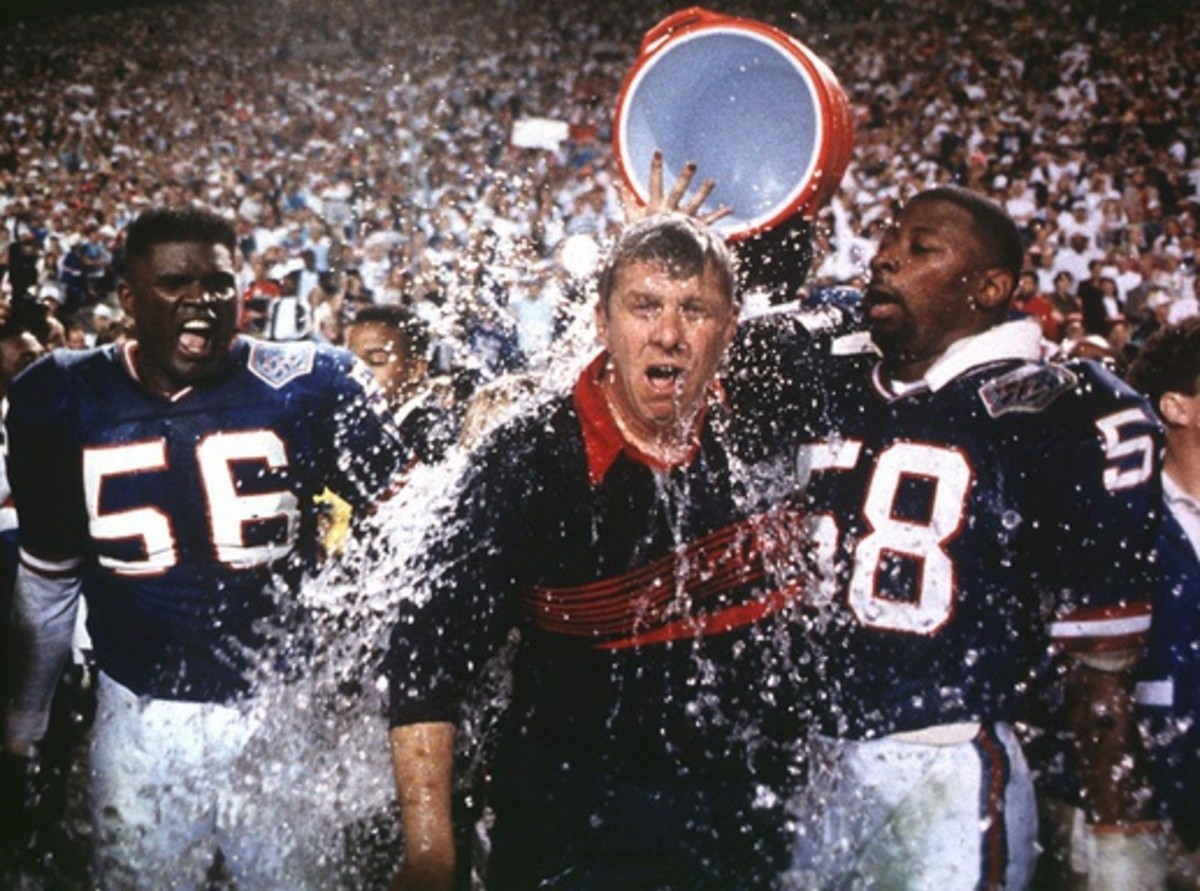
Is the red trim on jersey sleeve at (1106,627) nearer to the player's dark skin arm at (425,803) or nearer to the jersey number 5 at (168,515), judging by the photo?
the player's dark skin arm at (425,803)

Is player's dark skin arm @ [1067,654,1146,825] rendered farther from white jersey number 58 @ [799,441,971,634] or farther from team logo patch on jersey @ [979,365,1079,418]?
team logo patch on jersey @ [979,365,1079,418]

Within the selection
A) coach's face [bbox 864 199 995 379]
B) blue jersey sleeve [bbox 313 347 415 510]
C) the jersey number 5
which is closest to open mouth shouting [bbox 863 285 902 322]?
coach's face [bbox 864 199 995 379]

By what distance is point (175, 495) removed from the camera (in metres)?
2.81

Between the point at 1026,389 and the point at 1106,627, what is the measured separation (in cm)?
50

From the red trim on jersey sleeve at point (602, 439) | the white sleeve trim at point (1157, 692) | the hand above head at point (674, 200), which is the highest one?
the hand above head at point (674, 200)

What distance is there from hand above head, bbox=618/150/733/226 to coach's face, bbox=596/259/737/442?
268 mm

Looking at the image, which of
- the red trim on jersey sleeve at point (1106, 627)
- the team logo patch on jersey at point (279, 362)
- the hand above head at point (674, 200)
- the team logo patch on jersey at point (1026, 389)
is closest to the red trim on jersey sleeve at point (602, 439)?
the hand above head at point (674, 200)

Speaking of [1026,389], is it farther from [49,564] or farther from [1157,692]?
[49,564]

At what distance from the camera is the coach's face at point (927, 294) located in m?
2.60

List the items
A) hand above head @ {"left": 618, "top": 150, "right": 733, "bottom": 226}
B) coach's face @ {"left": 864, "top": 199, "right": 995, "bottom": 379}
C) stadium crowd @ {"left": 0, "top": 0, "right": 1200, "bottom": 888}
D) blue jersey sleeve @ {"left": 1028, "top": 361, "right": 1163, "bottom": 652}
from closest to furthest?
blue jersey sleeve @ {"left": 1028, "top": 361, "right": 1163, "bottom": 652}
hand above head @ {"left": 618, "top": 150, "right": 733, "bottom": 226}
coach's face @ {"left": 864, "top": 199, "right": 995, "bottom": 379}
stadium crowd @ {"left": 0, "top": 0, "right": 1200, "bottom": 888}

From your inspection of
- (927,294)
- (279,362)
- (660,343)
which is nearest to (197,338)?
(279,362)

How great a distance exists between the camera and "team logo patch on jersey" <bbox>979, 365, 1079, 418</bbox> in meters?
2.30

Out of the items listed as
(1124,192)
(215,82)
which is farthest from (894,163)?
(215,82)

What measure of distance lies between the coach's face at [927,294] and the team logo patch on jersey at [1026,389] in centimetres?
25
